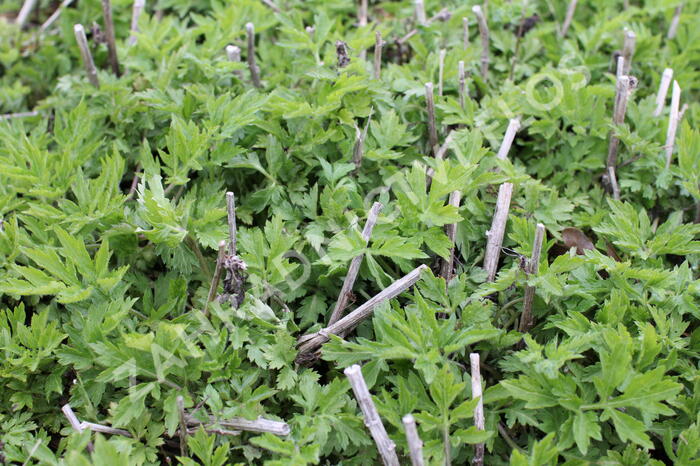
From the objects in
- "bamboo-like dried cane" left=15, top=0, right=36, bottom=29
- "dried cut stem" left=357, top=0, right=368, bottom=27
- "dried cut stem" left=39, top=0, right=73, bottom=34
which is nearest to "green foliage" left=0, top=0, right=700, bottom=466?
"dried cut stem" left=357, top=0, right=368, bottom=27

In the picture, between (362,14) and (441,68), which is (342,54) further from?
(362,14)

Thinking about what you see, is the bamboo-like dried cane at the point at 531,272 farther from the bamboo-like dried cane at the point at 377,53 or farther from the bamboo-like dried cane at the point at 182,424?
the bamboo-like dried cane at the point at 182,424

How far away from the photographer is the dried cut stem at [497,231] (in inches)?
101

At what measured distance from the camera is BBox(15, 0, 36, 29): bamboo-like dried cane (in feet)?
12.7

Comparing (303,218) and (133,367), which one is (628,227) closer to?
(303,218)

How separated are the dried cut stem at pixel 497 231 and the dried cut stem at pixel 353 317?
0.36m

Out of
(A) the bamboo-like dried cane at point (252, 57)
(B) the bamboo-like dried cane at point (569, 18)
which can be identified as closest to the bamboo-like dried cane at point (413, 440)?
(A) the bamboo-like dried cane at point (252, 57)

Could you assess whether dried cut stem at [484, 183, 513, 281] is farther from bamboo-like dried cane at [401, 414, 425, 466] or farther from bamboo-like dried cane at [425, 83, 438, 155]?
bamboo-like dried cane at [401, 414, 425, 466]

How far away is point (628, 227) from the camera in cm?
255

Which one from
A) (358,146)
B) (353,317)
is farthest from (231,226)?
(358,146)

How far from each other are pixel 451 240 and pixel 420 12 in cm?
150

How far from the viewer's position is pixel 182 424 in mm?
2104

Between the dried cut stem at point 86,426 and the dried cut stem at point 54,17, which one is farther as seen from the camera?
the dried cut stem at point 54,17

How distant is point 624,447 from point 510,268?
0.75m
